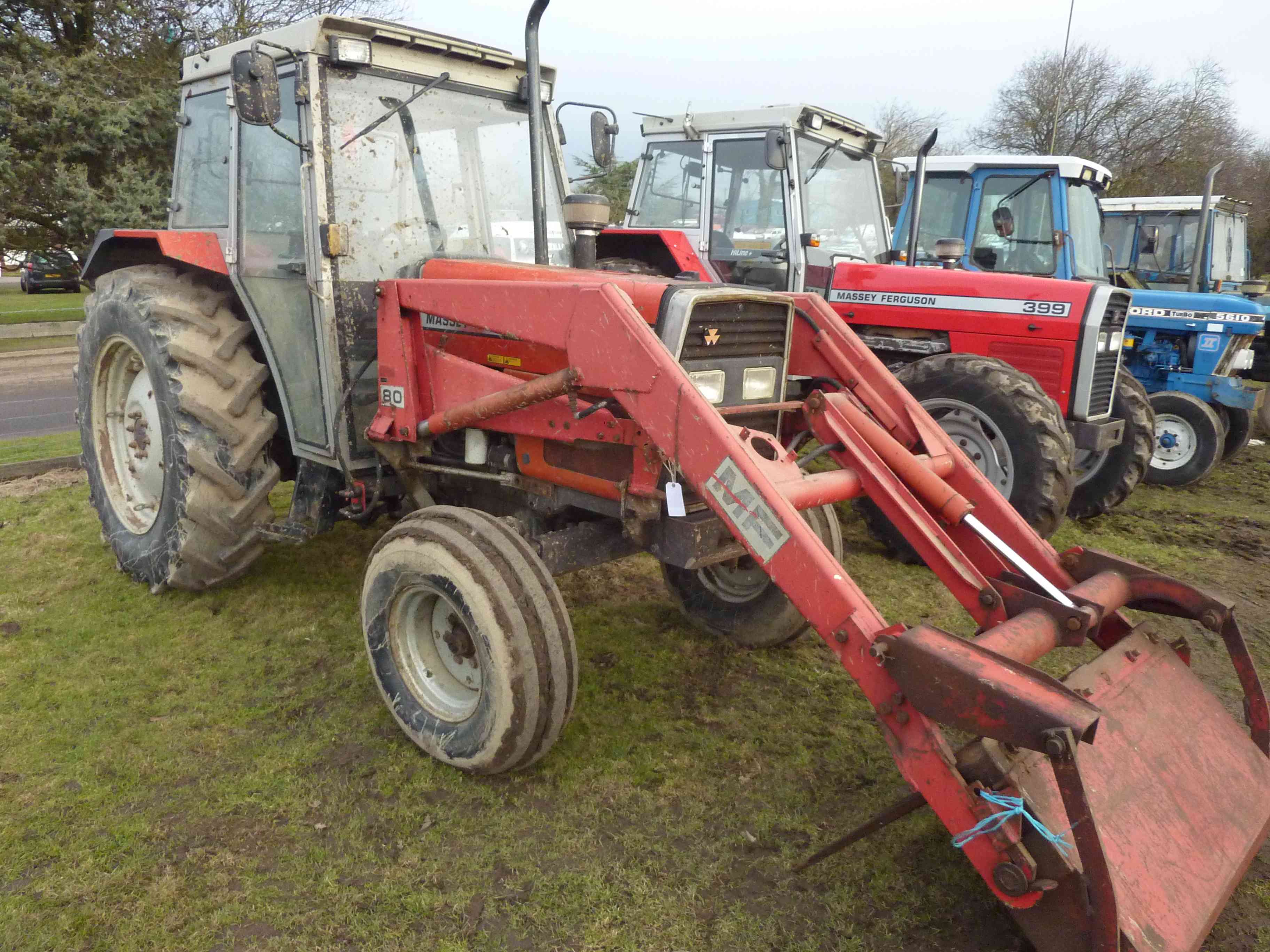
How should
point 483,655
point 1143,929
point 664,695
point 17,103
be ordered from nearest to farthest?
point 1143,929 < point 483,655 < point 664,695 < point 17,103

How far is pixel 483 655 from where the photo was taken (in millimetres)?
2703

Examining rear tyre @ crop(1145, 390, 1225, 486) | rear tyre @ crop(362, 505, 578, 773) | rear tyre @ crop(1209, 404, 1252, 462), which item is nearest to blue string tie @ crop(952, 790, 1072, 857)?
rear tyre @ crop(362, 505, 578, 773)

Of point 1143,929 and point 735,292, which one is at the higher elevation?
point 735,292

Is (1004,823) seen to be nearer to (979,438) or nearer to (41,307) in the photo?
(979,438)

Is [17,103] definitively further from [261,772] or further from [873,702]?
[873,702]

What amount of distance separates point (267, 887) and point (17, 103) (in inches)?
579

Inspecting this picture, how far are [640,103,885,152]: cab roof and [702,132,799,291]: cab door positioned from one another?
0.08 meters

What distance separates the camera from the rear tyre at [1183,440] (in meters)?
7.27

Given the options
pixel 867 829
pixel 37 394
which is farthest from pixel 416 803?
pixel 37 394

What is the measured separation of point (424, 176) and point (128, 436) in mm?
2045

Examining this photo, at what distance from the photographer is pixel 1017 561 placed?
2.71 m

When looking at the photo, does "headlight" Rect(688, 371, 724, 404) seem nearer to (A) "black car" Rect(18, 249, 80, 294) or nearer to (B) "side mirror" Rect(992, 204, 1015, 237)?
(B) "side mirror" Rect(992, 204, 1015, 237)

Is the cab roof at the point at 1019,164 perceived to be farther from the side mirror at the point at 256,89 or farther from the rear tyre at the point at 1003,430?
the side mirror at the point at 256,89

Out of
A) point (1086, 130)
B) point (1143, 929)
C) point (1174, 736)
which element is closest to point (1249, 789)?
point (1174, 736)
